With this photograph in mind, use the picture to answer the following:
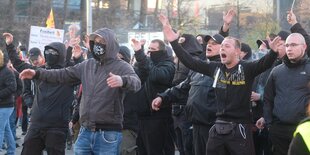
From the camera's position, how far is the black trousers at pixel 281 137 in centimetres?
678

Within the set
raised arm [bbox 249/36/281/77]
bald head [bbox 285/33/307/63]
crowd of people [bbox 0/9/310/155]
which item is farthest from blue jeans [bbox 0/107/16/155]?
bald head [bbox 285/33/307/63]

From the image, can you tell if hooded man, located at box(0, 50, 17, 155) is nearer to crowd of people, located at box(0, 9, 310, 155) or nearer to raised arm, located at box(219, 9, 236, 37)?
crowd of people, located at box(0, 9, 310, 155)

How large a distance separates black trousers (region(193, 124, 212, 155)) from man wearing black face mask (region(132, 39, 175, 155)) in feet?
4.17

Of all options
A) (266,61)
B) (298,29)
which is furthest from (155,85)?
(266,61)

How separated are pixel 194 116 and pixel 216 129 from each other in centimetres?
69

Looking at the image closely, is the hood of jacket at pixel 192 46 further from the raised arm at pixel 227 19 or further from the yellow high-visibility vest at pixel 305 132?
the yellow high-visibility vest at pixel 305 132

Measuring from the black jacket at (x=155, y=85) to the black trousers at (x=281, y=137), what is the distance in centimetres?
196

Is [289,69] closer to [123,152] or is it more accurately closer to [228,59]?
[228,59]

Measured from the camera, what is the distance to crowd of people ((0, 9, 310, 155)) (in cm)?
621

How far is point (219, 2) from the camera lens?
50.8 m

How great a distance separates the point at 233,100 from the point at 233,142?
47 centimetres

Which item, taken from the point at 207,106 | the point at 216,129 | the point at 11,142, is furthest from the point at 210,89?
the point at 11,142

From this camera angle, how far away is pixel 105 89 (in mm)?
6156

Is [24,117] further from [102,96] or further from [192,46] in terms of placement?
[102,96]
